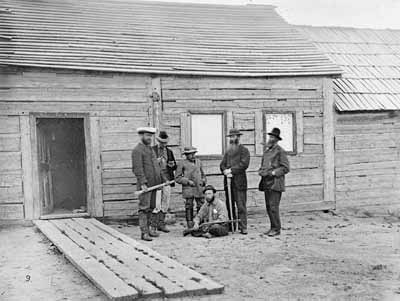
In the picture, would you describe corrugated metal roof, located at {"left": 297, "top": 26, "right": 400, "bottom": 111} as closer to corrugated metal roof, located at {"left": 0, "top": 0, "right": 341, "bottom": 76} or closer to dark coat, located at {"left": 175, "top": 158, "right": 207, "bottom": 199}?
corrugated metal roof, located at {"left": 0, "top": 0, "right": 341, "bottom": 76}

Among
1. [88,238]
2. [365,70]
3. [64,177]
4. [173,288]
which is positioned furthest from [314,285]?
[365,70]

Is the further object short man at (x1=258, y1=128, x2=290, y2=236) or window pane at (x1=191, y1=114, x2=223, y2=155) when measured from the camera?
window pane at (x1=191, y1=114, x2=223, y2=155)

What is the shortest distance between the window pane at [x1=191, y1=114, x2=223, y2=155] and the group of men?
163 cm

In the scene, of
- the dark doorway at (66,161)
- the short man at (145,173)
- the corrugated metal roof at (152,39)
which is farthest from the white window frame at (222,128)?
the dark doorway at (66,161)

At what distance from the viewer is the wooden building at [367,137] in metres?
14.1

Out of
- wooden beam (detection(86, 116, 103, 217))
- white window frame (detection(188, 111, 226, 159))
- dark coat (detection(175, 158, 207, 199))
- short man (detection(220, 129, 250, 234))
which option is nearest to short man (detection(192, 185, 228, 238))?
dark coat (detection(175, 158, 207, 199))

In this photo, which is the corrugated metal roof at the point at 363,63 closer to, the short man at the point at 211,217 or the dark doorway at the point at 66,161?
the short man at the point at 211,217

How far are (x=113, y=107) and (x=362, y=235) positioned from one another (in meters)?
5.86

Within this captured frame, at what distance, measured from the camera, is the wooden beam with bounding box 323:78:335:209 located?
13.7 meters

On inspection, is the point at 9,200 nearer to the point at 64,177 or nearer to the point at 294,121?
the point at 64,177

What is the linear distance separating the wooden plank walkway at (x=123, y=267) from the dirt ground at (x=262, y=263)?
0.18 metres

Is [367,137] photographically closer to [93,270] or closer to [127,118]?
[127,118]

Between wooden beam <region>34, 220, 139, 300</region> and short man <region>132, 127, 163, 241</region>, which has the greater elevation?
short man <region>132, 127, 163, 241</region>

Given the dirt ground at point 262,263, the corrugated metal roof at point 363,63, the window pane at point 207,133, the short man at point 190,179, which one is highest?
the corrugated metal roof at point 363,63
